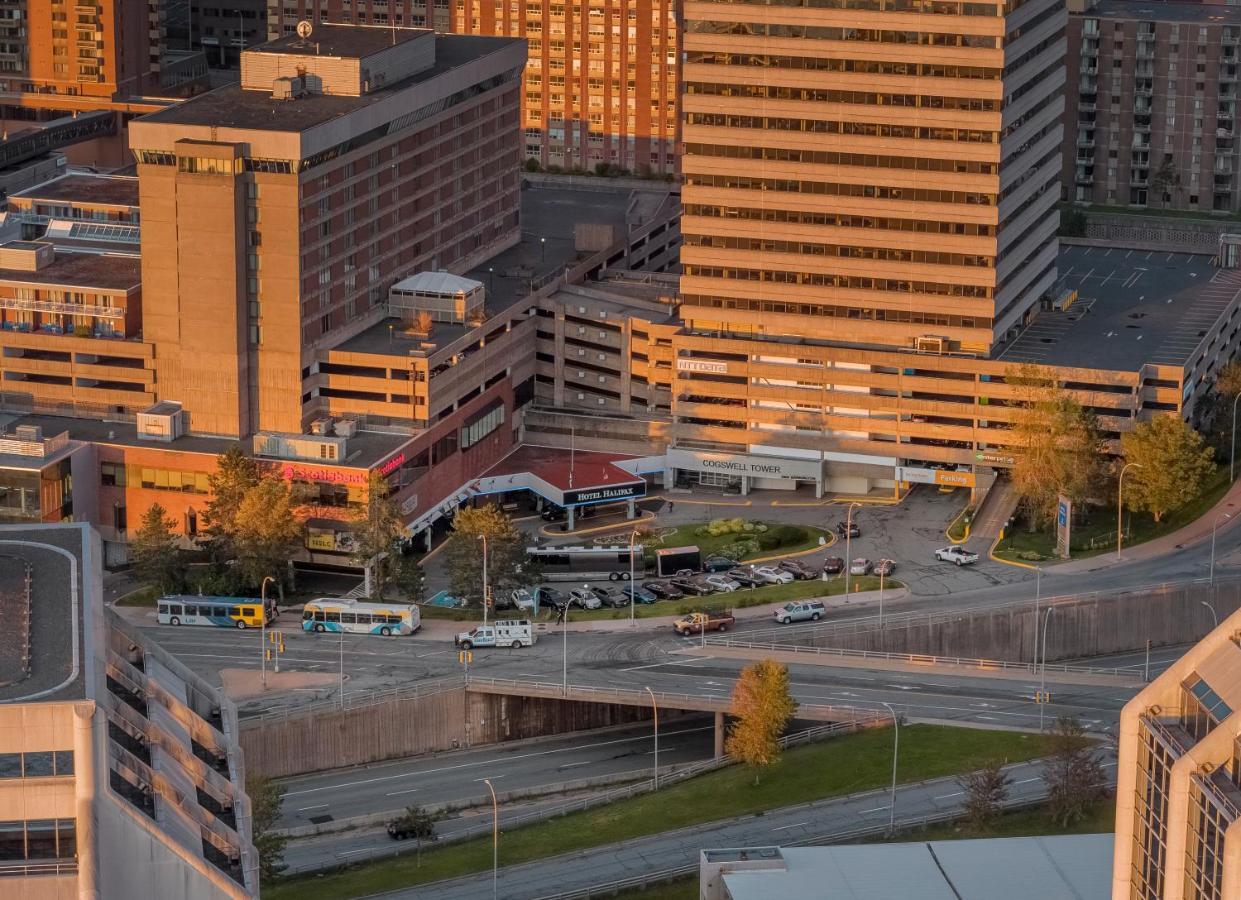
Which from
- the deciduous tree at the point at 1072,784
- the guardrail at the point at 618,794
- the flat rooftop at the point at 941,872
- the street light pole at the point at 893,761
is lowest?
the guardrail at the point at 618,794

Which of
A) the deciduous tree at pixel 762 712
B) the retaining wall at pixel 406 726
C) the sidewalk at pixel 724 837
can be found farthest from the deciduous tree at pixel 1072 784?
the retaining wall at pixel 406 726

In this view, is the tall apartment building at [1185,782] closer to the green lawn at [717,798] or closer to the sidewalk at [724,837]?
the sidewalk at [724,837]

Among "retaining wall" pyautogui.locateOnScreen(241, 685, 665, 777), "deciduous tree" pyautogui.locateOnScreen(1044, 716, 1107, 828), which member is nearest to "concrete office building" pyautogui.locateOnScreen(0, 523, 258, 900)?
"retaining wall" pyautogui.locateOnScreen(241, 685, 665, 777)

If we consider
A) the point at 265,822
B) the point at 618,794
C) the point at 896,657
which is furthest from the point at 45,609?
the point at 896,657

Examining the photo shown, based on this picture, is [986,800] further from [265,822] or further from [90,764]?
[90,764]

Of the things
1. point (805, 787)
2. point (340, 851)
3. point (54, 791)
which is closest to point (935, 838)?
point (805, 787)

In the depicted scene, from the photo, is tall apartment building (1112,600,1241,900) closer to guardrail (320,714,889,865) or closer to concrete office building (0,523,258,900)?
concrete office building (0,523,258,900)
